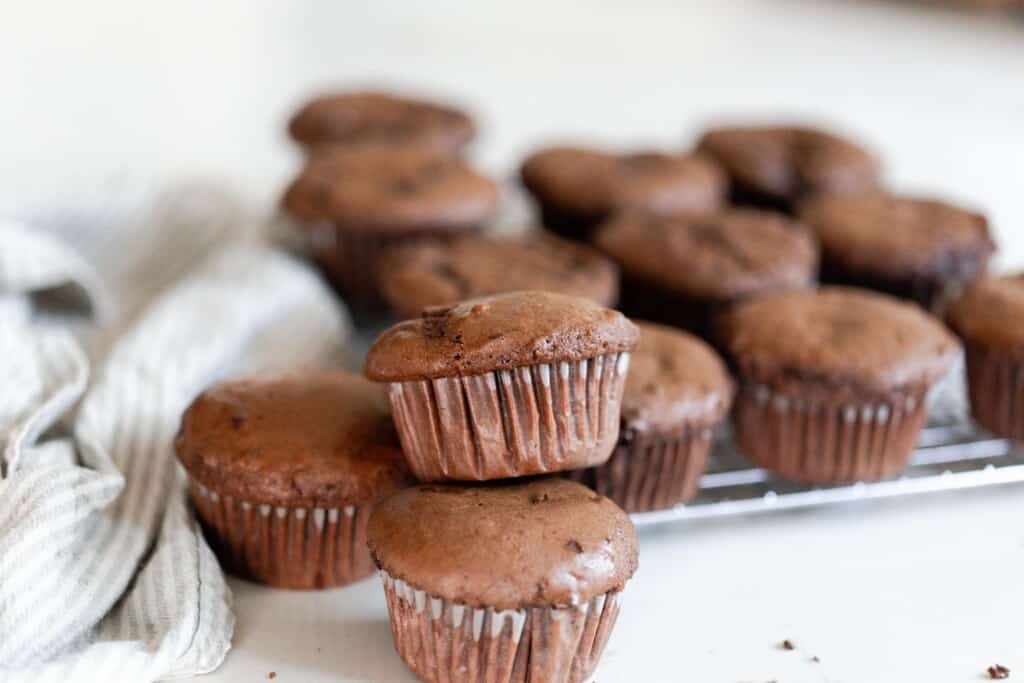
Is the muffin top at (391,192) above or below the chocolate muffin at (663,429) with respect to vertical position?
above

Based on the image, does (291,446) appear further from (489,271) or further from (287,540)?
(489,271)

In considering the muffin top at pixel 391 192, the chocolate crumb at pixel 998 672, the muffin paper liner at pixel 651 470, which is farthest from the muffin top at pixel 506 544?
the muffin top at pixel 391 192

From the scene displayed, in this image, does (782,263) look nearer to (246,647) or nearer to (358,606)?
(358,606)

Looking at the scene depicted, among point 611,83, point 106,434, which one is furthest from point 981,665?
point 611,83

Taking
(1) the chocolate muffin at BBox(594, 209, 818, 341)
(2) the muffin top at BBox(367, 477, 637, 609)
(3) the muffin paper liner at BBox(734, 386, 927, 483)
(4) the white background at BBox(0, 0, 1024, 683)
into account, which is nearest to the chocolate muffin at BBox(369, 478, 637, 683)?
(2) the muffin top at BBox(367, 477, 637, 609)

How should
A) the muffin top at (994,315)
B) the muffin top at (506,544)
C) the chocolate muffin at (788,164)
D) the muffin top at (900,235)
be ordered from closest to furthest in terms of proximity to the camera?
1. the muffin top at (506,544)
2. the muffin top at (994,315)
3. the muffin top at (900,235)
4. the chocolate muffin at (788,164)

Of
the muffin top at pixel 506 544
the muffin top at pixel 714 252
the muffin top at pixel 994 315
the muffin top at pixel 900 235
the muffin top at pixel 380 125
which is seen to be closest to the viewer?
the muffin top at pixel 506 544

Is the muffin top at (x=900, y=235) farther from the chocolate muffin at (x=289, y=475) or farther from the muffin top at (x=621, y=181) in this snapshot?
the chocolate muffin at (x=289, y=475)

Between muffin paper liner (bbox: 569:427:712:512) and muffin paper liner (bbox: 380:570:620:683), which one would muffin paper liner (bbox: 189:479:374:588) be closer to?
muffin paper liner (bbox: 380:570:620:683)
